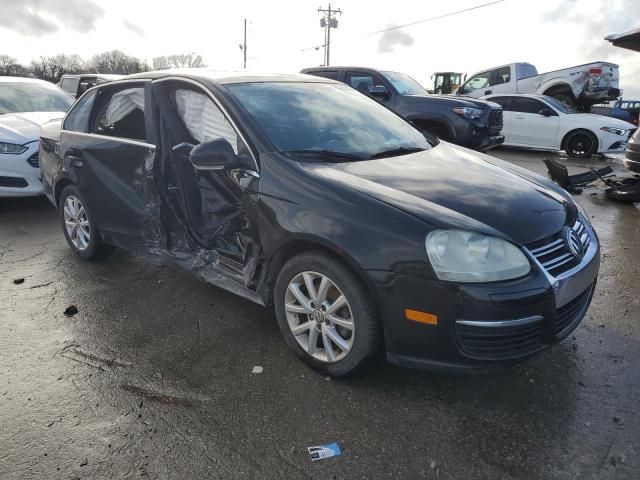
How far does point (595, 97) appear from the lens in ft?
52.0

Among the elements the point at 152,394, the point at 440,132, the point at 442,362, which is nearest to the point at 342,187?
the point at 442,362

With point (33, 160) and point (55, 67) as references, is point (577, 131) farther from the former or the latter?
point (55, 67)

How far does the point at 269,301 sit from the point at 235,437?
889 millimetres

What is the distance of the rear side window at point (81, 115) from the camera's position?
172 inches

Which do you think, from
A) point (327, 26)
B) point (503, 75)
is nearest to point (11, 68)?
point (327, 26)

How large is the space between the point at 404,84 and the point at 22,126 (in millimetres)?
6323

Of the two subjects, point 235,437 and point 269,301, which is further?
point 269,301

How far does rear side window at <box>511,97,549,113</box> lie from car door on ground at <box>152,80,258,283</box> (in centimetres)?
1044

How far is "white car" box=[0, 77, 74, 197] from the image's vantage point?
6.11 metres

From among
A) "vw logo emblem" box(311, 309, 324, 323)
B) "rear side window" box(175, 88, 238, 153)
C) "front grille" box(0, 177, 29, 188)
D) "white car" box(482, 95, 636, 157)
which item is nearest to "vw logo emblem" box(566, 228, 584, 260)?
"vw logo emblem" box(311, 309, 324, 323)

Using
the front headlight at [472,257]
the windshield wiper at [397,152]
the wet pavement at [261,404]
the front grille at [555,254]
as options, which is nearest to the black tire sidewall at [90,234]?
the wet pavement at [261,404]

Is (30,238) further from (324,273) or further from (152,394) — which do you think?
(324,273)

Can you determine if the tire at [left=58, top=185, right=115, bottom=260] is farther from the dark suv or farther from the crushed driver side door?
the dark suv

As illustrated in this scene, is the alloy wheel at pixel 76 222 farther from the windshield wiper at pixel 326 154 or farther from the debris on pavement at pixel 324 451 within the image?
the debris on pavement at pixel 324 451
